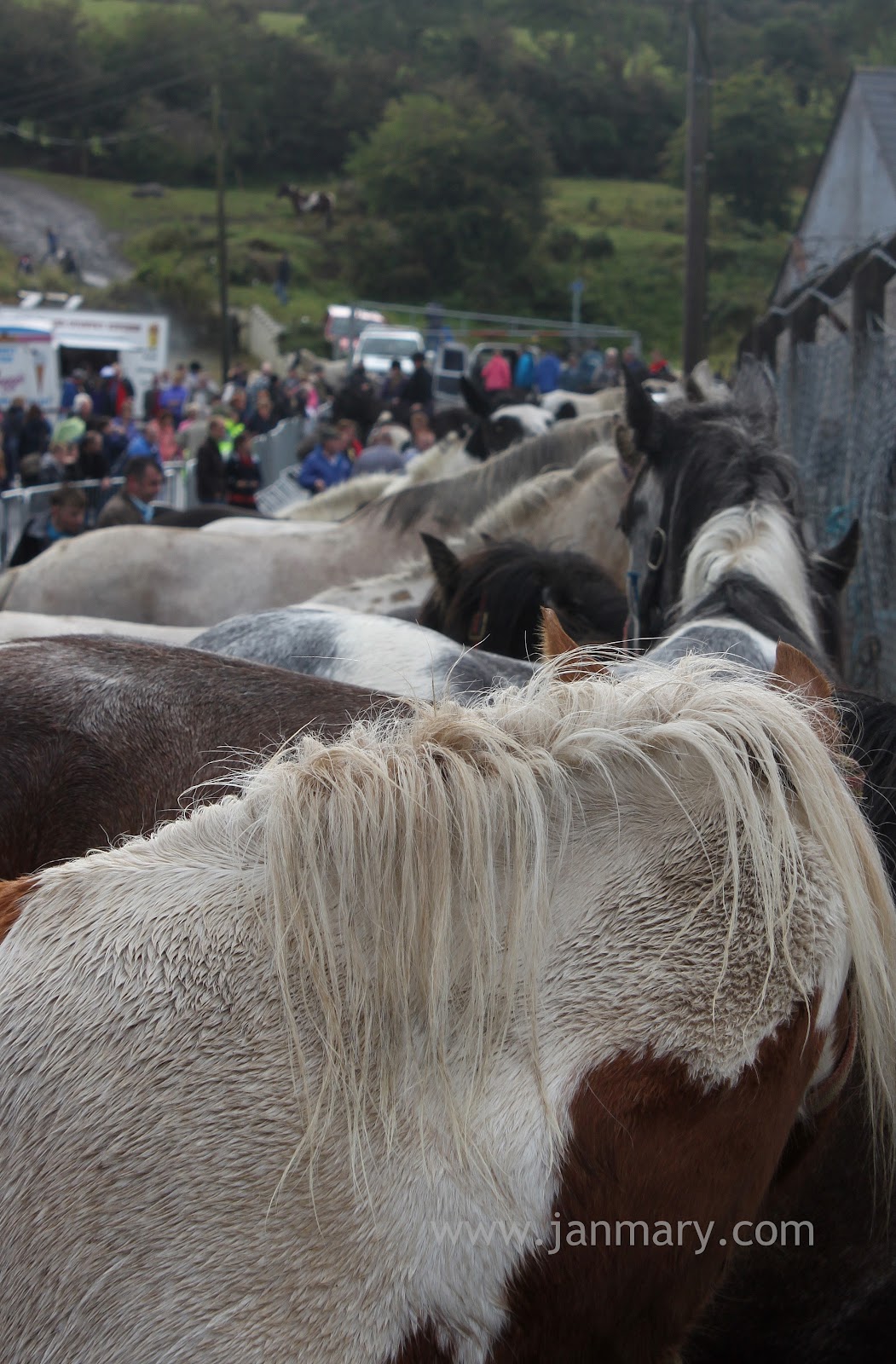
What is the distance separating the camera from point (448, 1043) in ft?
3.80

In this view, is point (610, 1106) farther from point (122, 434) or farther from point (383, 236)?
point (383, 236)

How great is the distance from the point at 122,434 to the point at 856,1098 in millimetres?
15844

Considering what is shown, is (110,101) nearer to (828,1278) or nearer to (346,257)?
(346,257)

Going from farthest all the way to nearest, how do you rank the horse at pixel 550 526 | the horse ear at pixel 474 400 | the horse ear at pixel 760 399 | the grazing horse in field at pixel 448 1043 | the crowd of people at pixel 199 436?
the horse ear at pixel 474 400 < the crowd of people at pixel 199 436 < the horse at pixel 550 526 < the horse ear at pixel 760 399 < the grazing horse in field at pixel 448 1043

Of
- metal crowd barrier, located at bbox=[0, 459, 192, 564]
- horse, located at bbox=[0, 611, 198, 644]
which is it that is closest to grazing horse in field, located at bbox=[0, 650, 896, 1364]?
horse, located at bbox=[0, 611, 198, 644]

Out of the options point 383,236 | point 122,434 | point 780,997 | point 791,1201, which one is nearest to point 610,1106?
point 780,997

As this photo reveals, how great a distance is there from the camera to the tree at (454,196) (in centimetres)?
5431

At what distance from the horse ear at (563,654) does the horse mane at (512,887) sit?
145mm

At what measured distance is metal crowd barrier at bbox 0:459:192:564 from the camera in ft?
32.3

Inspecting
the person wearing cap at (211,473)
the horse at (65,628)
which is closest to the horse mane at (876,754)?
the horse at (65,628)

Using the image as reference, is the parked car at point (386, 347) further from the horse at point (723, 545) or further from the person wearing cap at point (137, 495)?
the horse at point (723, 545)

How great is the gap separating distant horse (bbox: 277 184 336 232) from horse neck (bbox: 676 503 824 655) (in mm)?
62519

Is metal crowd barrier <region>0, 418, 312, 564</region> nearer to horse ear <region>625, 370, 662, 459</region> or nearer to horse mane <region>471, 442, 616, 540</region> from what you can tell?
horse mane <region>471, 442, 616, 540</region>

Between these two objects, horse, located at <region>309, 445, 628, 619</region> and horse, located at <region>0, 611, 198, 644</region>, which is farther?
horse, located at <region>309, 445, 628, 619</region>
